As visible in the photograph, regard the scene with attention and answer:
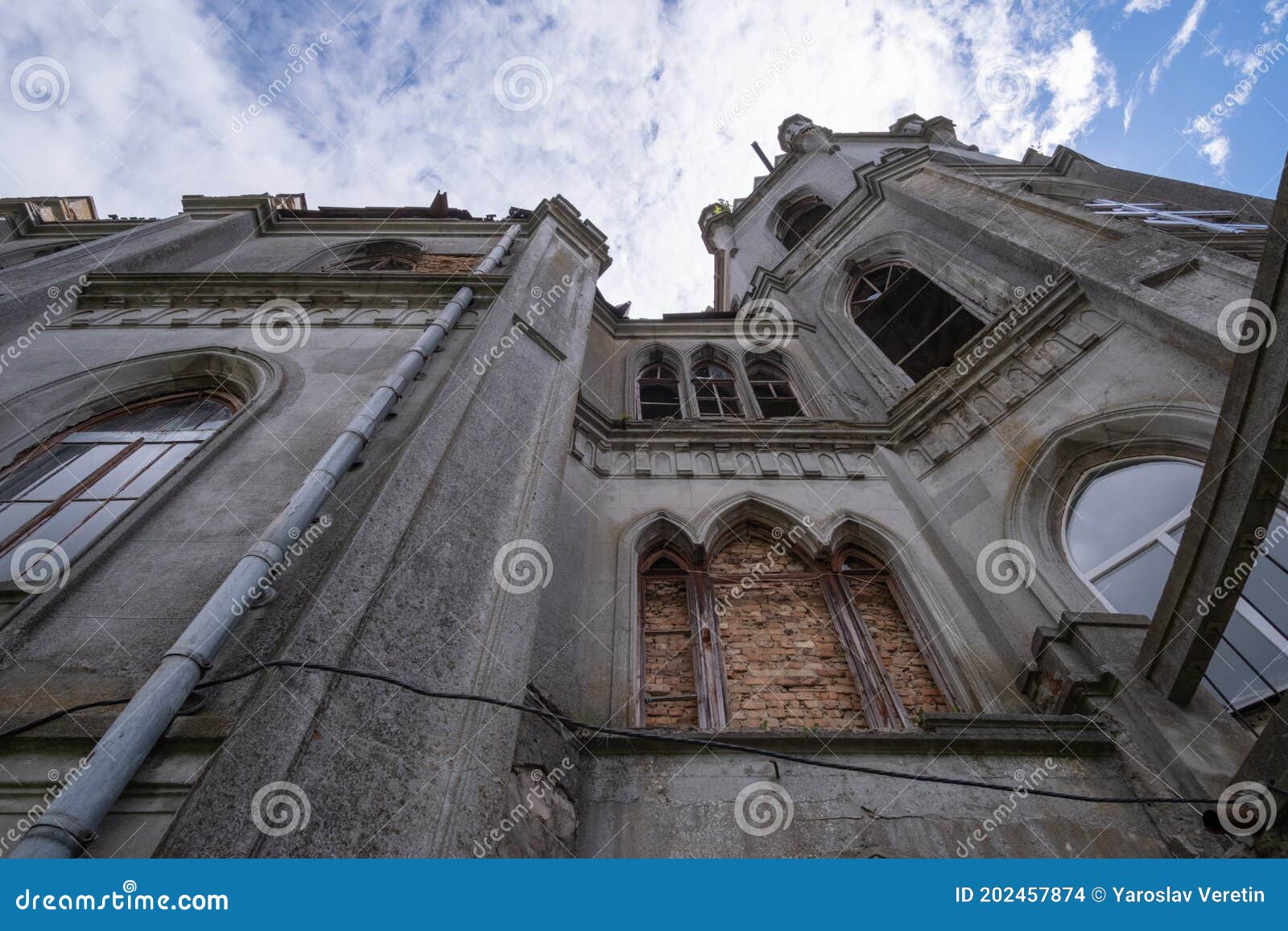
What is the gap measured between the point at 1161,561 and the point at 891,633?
2284 millimetres

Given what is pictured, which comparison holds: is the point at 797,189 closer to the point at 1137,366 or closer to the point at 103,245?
the point at 1137,366

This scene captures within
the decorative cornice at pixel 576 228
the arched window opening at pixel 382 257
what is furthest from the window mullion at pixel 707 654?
the arched window opening at pixel 382 257

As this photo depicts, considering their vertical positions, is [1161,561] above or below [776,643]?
above

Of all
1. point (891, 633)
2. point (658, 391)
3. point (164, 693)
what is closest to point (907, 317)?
point (658, 391)

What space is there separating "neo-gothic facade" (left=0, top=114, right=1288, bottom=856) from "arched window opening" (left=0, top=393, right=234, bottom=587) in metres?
0.04

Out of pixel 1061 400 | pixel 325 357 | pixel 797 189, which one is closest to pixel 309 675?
pixel 325 357

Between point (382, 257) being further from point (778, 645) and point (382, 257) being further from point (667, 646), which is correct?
point (778, 645)

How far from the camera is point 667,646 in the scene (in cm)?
573

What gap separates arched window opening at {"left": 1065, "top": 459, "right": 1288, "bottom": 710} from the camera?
4.48m

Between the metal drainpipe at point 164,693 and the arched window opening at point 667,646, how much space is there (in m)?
2.97

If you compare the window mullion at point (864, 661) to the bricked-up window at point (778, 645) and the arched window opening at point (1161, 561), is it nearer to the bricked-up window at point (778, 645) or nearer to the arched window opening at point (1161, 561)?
the bricked-up window at point (778, 645)

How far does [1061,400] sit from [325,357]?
7.74 m

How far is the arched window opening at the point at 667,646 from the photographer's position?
202 inches

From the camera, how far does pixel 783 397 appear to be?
1136 centimetres
